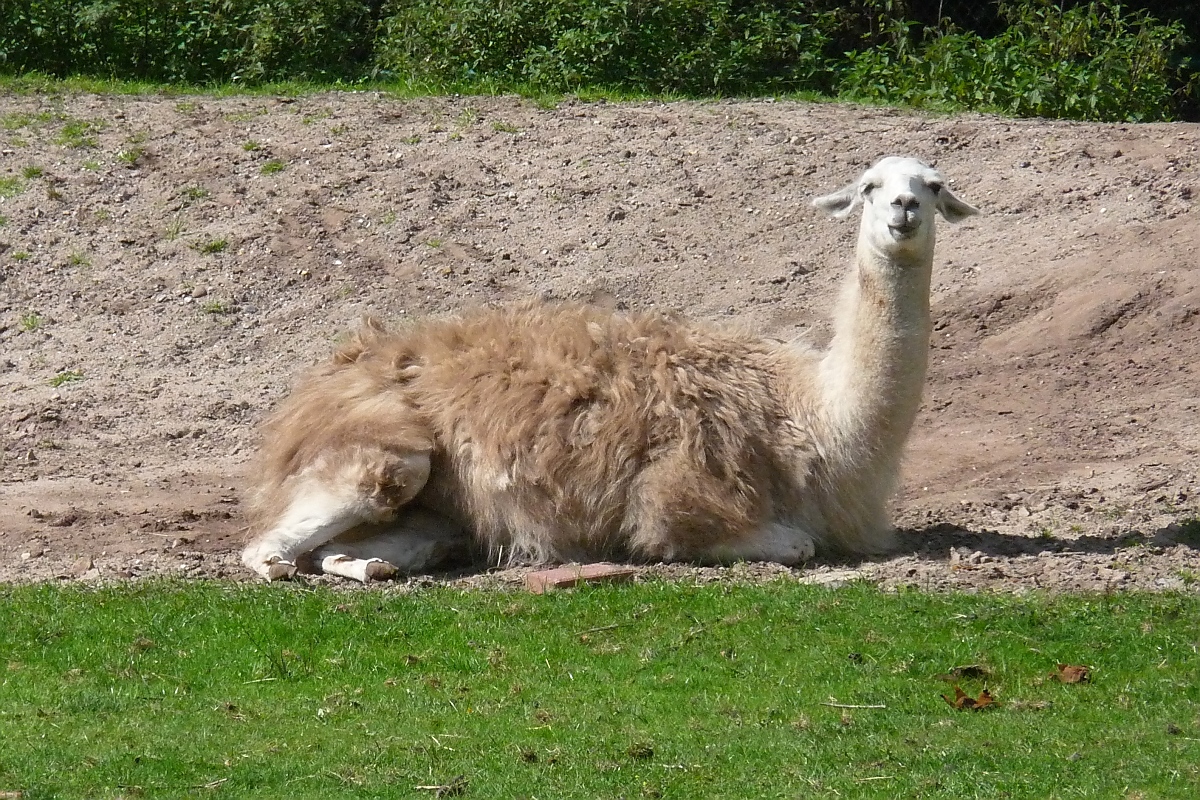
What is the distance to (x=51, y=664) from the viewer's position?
6.00 m

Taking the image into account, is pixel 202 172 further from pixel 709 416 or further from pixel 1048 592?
pixel 1048 592

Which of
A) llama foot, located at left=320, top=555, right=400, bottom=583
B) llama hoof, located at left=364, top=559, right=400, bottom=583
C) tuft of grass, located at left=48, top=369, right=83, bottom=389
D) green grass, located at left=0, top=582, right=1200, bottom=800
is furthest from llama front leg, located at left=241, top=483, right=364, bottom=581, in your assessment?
tuft of grass, located at left=48, top=369, right=83, bottom=389

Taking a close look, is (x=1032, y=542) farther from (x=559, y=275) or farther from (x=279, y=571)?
(x=559, y=275)

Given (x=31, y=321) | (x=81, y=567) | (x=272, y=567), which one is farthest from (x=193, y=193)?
(x=272, y=567)

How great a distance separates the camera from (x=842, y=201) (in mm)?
7387

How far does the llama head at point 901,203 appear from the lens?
22.5ft

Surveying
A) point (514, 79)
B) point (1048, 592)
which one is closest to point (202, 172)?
point (514, 79)

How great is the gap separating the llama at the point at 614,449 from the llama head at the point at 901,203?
46 mm

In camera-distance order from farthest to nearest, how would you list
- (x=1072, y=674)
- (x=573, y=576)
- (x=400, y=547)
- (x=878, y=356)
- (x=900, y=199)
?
(x=400, y=547) < (x=878, y=356) < (x=573, y=576) < (x=900, y=199) < (x=1072, y=674)

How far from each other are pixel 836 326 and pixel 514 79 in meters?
8.59

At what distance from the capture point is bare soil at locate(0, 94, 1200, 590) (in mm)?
8148

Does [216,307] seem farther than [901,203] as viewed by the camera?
Yes

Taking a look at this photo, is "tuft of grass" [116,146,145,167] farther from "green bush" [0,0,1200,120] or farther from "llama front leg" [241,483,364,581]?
"llama front leg" [241,483,364,581]

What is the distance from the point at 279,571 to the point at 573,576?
1.24 m
